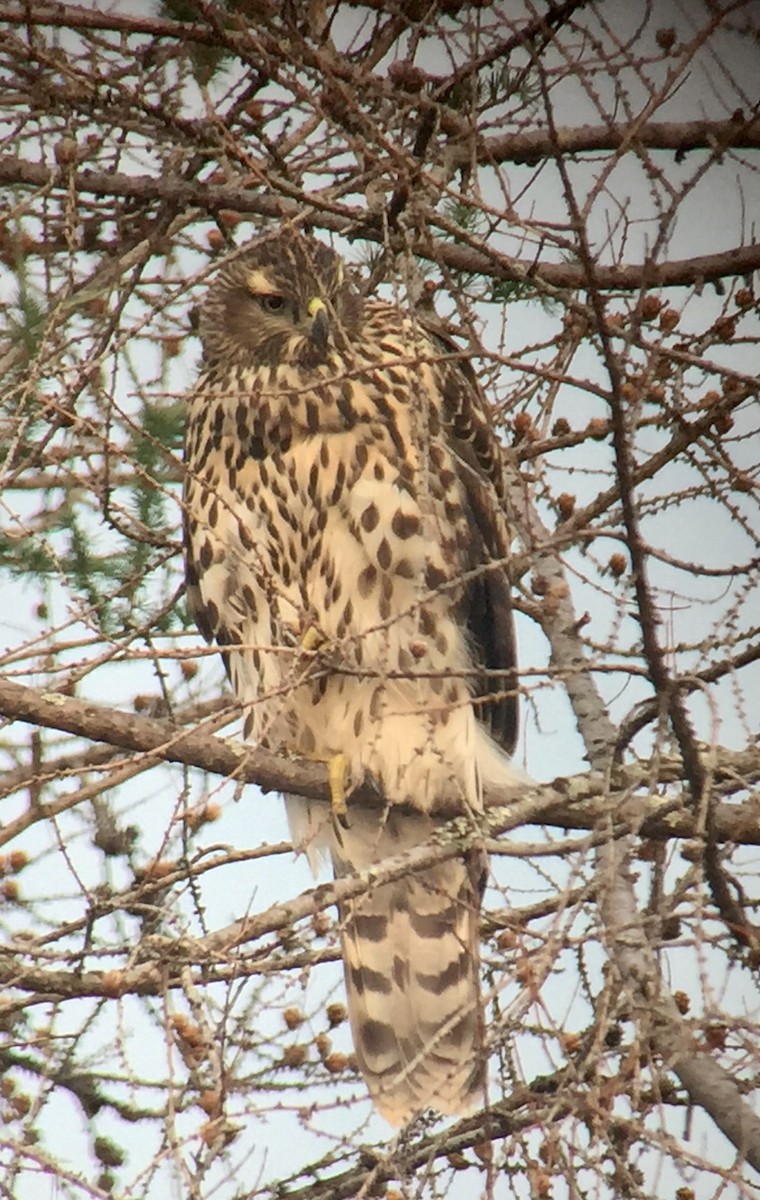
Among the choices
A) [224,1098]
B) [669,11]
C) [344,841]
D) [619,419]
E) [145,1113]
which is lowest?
[224,1098]

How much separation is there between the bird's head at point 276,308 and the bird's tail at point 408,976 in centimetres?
95

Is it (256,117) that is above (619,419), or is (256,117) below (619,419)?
above

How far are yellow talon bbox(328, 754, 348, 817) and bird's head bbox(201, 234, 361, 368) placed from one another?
0.79 metres

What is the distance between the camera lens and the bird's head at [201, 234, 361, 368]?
3.23m

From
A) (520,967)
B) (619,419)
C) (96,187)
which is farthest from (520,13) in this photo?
(520,967)

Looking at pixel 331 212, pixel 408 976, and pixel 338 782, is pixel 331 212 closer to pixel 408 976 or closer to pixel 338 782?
pixel 338 782

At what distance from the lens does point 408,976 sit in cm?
328

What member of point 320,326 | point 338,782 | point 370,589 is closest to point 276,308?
point 320,326

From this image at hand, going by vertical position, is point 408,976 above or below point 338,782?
below

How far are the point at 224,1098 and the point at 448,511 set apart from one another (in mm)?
1492

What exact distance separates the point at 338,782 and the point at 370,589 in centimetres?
39

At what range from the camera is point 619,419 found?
183 cm

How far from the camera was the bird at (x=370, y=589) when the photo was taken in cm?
306

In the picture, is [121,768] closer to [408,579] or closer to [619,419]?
[619,419]
